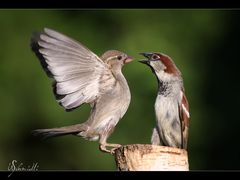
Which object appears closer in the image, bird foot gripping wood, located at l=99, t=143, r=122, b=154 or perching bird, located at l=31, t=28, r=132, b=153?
perching bird, located at l=31, t=28, r=132, b=153

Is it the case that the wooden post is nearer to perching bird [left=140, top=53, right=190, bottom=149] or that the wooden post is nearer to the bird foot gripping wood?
the bird foot gripping wood

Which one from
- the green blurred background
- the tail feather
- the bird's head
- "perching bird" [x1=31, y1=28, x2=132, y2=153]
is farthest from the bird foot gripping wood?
the green blurred background

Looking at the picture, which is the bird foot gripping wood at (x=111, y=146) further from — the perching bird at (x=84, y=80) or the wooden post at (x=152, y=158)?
the wooden post at (x=152, y=158)

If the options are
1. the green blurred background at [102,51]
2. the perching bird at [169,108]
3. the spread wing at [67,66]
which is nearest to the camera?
the spread wing at [67,66]

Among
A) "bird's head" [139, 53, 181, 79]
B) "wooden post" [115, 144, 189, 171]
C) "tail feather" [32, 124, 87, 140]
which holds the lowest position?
"wooden post" [115, 144, 189, 171]

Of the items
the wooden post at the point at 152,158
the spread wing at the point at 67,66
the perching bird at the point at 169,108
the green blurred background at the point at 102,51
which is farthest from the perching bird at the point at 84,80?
the green blurred background at the point at 102,51

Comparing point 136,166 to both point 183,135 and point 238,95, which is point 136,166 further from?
point 238,95

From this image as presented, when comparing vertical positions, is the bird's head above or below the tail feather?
above
